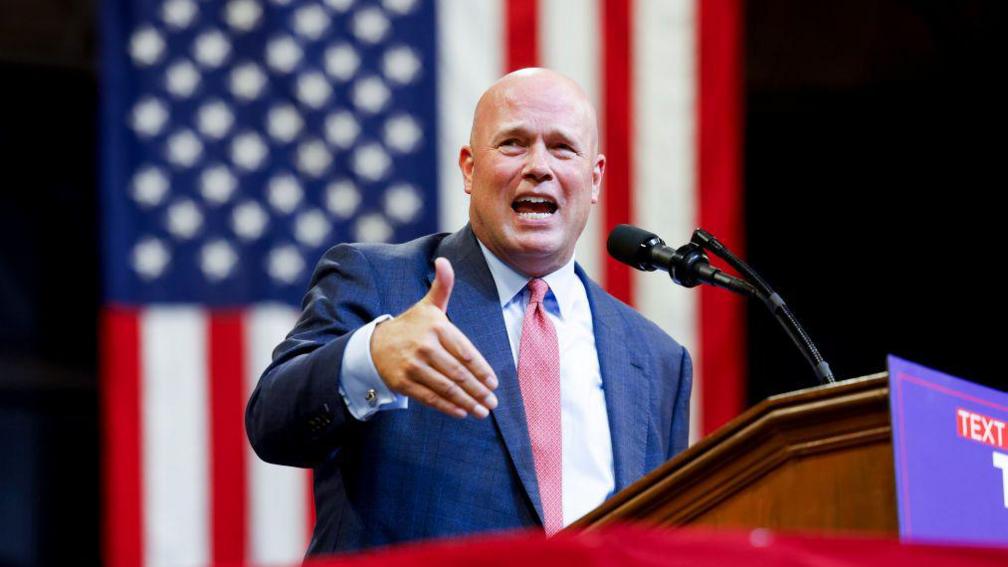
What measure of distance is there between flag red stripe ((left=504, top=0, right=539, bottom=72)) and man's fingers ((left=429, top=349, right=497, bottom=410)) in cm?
282


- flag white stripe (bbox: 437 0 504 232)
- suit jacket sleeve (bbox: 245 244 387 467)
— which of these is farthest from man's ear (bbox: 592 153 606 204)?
flag white stripe (bbox: 437 0 504 232)

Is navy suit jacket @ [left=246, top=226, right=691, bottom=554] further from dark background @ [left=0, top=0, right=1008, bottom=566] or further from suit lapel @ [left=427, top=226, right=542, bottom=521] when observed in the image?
dark background @ [left=0, top=0, right=1008, bottom=566]

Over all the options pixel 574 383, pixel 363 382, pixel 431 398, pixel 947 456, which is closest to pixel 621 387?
pixel 574 383

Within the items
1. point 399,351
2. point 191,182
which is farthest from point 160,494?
point 399,351

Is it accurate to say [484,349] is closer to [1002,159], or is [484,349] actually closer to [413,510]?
[413,510]

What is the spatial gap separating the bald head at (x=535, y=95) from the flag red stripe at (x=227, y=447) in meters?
1.91

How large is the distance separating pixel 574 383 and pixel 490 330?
0.58ft

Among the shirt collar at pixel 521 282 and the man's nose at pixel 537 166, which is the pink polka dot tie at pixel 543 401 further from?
the man's nose at pixel 537 166

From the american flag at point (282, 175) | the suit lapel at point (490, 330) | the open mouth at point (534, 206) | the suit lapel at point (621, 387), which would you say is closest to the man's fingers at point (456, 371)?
the suit lapel at point (490, 330)

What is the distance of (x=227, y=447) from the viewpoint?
4.19m

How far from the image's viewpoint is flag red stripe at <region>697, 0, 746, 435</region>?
14.5 feet

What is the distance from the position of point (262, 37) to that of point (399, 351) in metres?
2.77

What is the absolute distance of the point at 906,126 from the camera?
595cm

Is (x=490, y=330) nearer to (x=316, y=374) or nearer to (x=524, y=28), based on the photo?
(x=316, y=374)
